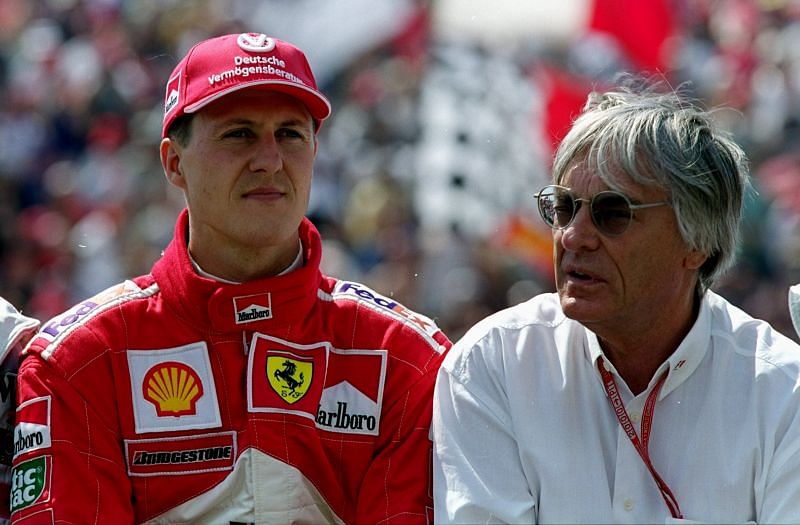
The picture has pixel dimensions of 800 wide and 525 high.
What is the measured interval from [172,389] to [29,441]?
453 millimetres

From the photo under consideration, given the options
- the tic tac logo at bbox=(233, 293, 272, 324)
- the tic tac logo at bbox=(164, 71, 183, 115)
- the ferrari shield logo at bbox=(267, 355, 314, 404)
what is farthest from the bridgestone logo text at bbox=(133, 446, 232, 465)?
the tic tac logo at bbox=(164, 71, 183, 115)

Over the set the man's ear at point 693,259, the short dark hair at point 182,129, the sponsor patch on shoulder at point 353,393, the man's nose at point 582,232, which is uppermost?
the short dark hair at point 182,129

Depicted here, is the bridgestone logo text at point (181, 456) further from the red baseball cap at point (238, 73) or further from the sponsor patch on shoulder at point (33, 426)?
the red baseball cap at point (238, 73)

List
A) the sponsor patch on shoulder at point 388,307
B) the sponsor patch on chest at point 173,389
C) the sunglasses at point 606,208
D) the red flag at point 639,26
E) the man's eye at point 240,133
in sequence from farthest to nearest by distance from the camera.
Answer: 1. the red flag at point 639,26
2. the sponsor patch on shoulder at point 388,307
3. the man's eye at point 240,133
4. the sponsor patch on chest at point 173,389
5. the sunglasses at point 606,208

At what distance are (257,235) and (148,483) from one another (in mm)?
827

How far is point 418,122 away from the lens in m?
13.4

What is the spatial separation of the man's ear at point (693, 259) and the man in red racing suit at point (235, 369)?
811mm

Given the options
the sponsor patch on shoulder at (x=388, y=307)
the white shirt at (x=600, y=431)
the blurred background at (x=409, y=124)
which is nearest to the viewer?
the white shirt at (x=600, y=431)

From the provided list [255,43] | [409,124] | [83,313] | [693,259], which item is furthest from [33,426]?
[409,124]

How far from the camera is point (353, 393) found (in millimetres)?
4910

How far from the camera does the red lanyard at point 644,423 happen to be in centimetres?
460

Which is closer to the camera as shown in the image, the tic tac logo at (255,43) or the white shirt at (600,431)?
the white shirt at (600,431)

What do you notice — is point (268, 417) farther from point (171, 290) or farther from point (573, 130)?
point (573, 130)

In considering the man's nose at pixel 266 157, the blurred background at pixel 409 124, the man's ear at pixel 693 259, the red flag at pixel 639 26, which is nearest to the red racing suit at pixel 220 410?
the man's nose at pixel 266 157
